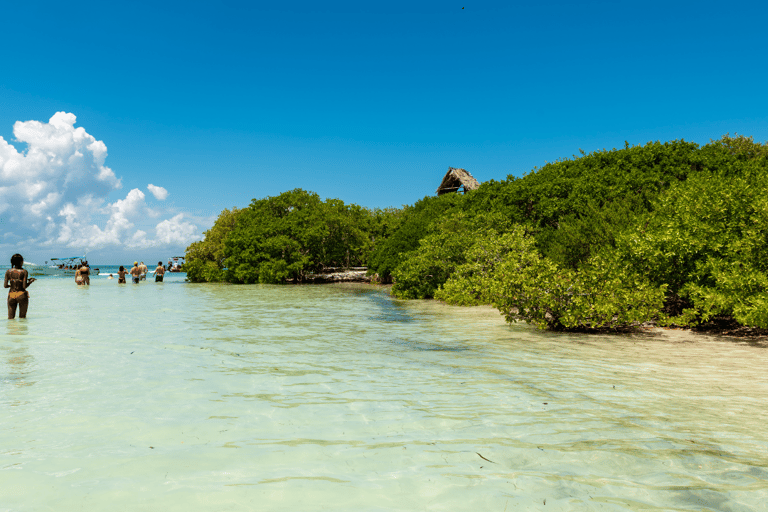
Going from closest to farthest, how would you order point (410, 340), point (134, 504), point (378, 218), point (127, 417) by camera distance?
point (134, 504), point (127, 417), point (410, 340), point (378, 218)

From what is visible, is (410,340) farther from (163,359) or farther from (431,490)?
(431,490)

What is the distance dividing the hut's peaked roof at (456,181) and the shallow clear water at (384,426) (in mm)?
31285

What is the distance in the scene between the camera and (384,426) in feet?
17.4

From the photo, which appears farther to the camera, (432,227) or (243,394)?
(432,227)

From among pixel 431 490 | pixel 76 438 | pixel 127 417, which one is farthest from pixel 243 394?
pixel 431 490

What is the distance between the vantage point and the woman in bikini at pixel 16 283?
540 inches

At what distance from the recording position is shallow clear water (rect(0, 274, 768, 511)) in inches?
147

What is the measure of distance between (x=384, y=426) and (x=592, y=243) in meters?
15.8

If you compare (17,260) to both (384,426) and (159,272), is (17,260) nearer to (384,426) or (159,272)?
(384,426)

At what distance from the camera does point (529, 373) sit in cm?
782

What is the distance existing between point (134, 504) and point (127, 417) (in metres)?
2.30

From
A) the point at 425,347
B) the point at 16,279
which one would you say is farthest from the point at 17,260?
the point at 425,347

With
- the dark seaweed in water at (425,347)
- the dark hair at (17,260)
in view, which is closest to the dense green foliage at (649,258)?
the dark seaweed in water at (425,347)

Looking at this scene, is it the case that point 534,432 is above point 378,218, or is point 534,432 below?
below
